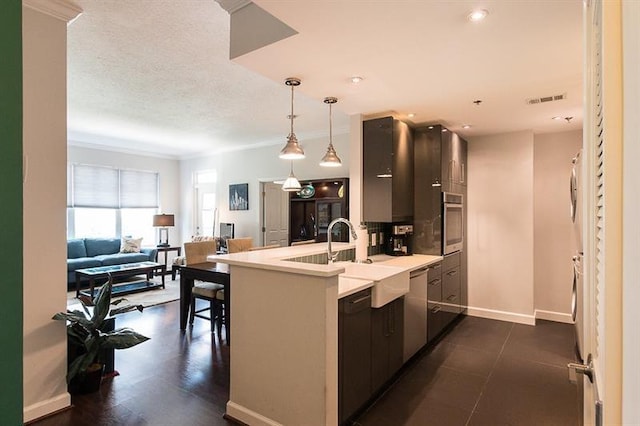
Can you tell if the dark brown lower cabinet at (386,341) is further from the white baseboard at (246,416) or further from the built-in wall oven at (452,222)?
the built-in wall oven at (452,222)

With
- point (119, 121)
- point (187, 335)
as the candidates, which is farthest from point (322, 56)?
point (119, 121)

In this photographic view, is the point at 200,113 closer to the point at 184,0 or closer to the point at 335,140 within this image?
the point at 335,140

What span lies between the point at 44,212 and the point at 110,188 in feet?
18.9

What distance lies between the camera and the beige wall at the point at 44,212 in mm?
2328

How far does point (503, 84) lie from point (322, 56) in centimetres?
159

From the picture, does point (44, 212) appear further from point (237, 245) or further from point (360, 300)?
point (237, 245)

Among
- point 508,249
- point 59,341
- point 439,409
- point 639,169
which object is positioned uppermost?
point 639,169

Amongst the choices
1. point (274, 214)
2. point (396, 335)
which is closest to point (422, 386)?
point (396, 335)

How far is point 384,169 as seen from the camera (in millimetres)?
3572

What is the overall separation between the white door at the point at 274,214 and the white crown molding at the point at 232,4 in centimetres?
511

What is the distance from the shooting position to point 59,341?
2.47 metres

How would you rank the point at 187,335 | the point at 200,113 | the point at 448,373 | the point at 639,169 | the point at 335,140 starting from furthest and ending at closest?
the point at 335,140, the point at 200,113, the point at 187,335, the point at 448,373, the point at 639,169

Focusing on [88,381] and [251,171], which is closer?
[88,381]

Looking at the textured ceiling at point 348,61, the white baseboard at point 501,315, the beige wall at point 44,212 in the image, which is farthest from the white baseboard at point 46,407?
the white baseboard at point 501,315
